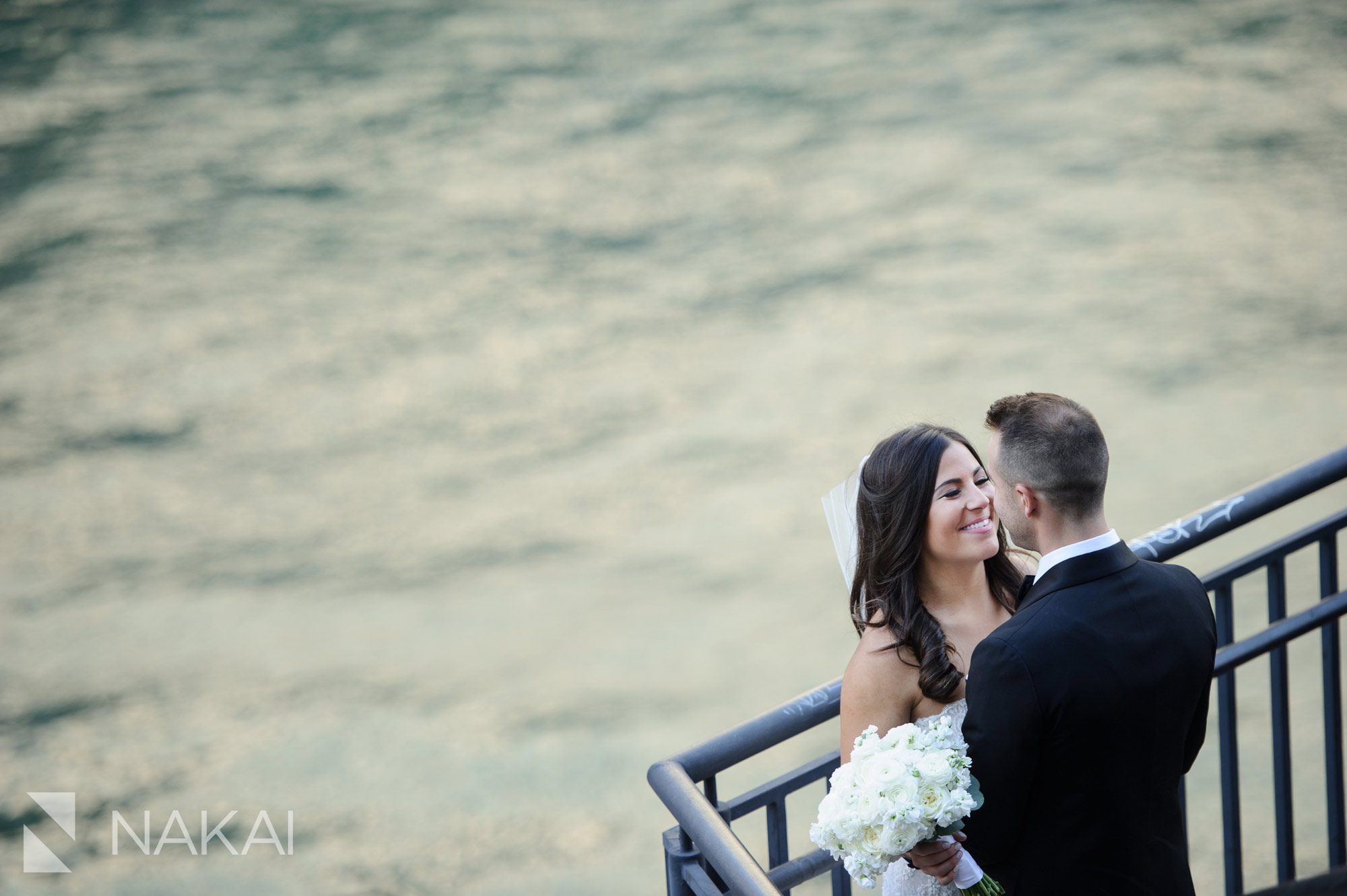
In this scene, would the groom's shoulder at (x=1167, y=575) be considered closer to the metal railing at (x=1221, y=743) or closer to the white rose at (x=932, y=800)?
the white rose at (x=932, y=800)

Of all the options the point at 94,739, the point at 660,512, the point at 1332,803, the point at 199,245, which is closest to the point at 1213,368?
the point at 660,512

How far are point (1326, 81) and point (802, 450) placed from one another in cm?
586

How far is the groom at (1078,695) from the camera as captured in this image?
196 cm

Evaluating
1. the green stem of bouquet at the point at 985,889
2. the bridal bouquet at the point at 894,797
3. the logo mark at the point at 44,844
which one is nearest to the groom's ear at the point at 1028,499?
the bridal bouquet at the point at 894,797

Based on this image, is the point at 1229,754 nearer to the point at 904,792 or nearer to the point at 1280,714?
the point at 1280,714

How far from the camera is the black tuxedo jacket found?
1956mm

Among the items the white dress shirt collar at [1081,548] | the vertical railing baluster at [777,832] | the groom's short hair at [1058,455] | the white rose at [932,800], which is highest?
the groom's short hair at [1058,455]

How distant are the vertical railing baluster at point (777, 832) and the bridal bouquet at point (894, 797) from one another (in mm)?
392

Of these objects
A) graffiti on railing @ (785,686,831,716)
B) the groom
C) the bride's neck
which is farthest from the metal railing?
the groom

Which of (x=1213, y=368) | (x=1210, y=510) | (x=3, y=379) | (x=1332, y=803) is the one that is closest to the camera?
(x=1210, y=510)

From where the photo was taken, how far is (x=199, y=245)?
10.0 meters

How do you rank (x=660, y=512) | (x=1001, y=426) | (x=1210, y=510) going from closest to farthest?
(x=1001, y=426) → (x=1210, y=510) → (x=660, y=512)

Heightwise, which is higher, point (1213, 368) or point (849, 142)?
point (849, 142)

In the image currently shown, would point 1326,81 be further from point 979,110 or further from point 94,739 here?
point 94,739
